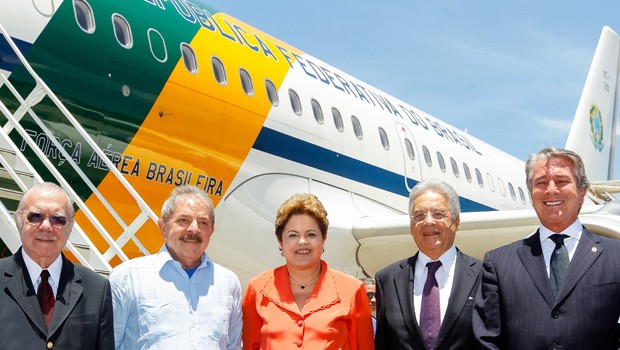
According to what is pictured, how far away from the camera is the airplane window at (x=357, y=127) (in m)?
11.5

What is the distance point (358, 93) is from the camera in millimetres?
12484

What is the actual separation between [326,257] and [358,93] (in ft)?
Result: 10.2

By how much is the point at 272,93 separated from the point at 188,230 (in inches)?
235

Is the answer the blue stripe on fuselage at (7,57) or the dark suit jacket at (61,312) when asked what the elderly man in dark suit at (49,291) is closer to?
the dark suit jacket at (61,312)

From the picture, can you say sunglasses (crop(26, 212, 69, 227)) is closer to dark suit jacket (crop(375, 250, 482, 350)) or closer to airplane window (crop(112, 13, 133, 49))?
dark suit jacket (crop(375, 250, 482, 350))

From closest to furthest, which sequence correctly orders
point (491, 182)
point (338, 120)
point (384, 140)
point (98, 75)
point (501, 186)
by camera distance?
point (98, 75), point (338, 120), point (384, 140), point (491, 182), point (501, 186)

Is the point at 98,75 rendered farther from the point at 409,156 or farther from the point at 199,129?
the point at 409,156

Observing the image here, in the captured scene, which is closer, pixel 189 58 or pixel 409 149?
pixel 189 58

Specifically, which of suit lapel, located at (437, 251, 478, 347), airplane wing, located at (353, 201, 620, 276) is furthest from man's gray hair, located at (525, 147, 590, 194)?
airplane wing, located at (353, 201, 620, 276)

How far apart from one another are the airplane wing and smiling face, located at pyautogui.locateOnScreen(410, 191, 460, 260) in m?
5.68

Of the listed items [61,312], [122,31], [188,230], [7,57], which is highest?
[122,31]

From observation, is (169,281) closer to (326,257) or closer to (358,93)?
(326,257)

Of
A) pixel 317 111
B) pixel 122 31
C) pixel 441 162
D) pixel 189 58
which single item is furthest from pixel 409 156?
pixel 122 31

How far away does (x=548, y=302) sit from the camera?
3768mm
